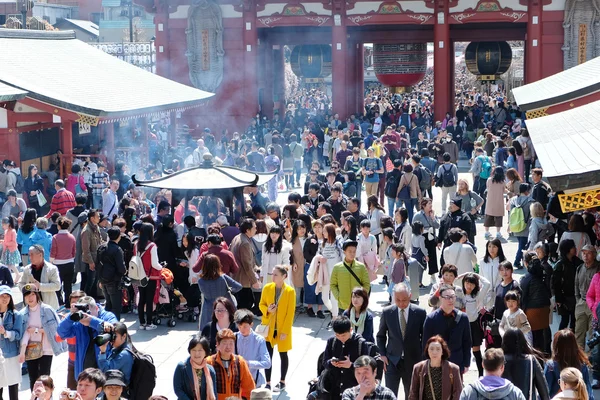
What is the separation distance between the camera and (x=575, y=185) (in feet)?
28.1

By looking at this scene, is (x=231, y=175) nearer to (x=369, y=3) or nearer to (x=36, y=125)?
(x=36, y=125)

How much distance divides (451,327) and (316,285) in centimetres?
387

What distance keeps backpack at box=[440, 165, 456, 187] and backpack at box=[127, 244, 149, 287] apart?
8.13 m

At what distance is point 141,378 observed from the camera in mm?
8039

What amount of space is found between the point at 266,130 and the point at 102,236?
53.2 feet

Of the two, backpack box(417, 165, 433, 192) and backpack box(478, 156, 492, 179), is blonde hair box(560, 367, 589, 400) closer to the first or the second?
backpack box(417, 165, 433, 192)

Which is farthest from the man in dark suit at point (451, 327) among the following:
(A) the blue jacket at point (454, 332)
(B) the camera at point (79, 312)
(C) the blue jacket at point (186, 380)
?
(B) the camera at point (79, 312)

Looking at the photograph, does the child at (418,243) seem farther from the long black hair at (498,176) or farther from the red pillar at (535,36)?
the red pillar at (535,36)

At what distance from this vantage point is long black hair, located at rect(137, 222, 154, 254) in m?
12.4

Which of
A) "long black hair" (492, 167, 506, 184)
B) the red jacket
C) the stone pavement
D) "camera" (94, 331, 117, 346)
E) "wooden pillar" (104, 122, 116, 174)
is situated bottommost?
the stone pavement

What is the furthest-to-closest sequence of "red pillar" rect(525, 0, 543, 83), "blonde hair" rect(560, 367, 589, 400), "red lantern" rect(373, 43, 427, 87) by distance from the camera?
"red pillar" rect(525, 0, 543, 83), "red lantern" rect(373, 43, 427, 87), "blonde hair" rect(560, 367, 589, 400)

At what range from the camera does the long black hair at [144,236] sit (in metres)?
12.4

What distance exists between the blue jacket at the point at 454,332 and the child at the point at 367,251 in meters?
3.80

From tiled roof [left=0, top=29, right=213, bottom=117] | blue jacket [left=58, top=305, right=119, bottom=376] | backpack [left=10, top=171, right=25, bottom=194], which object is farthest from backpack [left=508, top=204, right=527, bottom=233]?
backpack [left=10, top=171, right=25, bottom=194]
